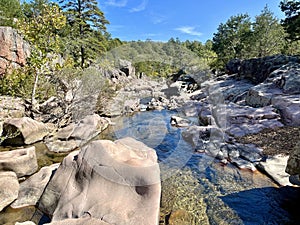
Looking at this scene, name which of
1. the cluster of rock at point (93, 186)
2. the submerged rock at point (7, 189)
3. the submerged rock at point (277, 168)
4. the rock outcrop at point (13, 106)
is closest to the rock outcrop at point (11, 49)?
the rock outcrop at point (13, 106)

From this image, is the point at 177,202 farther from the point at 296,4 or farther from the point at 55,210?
the point at 296,4

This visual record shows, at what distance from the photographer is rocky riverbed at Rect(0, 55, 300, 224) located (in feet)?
11.8

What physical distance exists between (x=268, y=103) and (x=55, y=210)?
10.0m

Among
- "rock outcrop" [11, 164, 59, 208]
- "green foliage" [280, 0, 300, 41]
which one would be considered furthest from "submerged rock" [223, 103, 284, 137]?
"green foliage" [280, 0, 300, 41]

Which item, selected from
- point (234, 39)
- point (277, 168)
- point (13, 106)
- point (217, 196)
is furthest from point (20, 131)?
point (234, 39)

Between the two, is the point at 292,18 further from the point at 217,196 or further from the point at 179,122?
the point at 217,196

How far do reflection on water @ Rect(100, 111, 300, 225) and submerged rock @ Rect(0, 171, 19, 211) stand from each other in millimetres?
2938

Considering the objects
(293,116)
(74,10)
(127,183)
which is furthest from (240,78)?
(127,183)

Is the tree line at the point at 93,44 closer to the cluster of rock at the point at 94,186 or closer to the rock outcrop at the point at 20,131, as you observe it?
the rock outcrop at the point at 20,131

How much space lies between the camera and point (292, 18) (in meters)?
20.8

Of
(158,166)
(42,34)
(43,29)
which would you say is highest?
(43,29)

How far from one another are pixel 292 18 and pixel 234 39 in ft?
30.2

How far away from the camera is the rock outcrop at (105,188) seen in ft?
10.9

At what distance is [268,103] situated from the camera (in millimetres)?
10203
